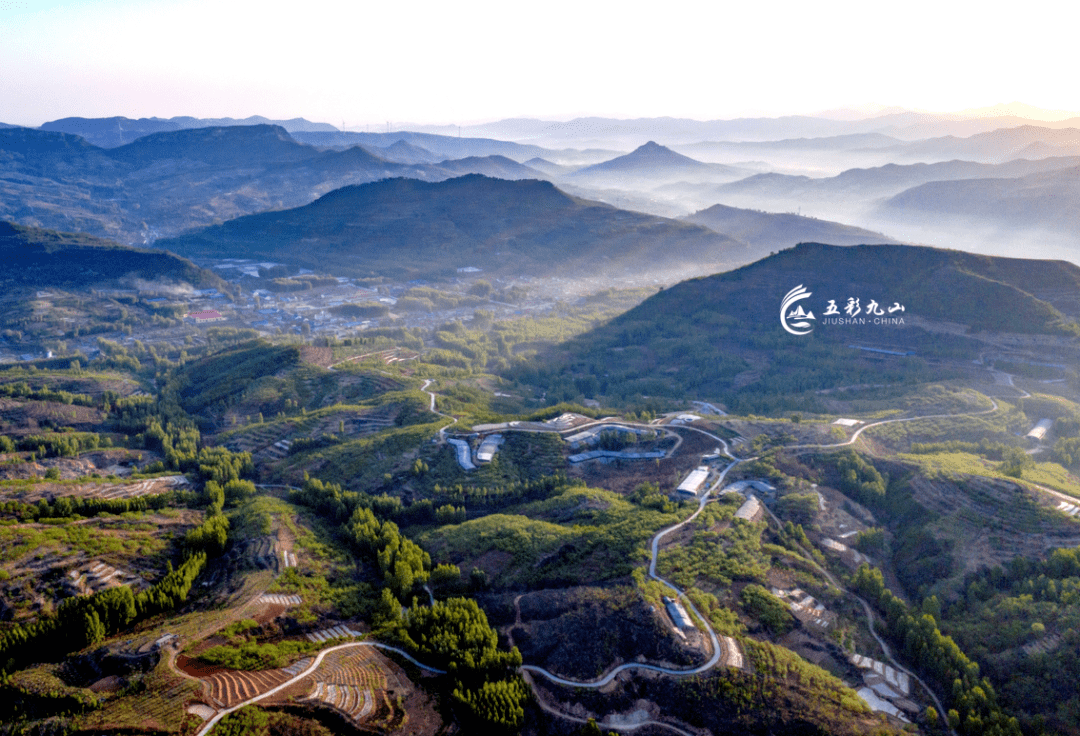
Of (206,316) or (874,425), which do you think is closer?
(874,425)

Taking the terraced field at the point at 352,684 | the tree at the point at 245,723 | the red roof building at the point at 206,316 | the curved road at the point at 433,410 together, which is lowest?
the red roof building at the point at 206,316

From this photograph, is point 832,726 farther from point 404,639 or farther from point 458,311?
point 458,311

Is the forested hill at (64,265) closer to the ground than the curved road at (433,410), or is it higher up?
higher up

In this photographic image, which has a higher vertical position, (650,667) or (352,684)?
(650,667)

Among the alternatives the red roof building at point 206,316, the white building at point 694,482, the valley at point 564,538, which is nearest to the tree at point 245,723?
the valley at point 564,538

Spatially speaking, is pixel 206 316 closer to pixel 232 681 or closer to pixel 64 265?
pixel 64 265

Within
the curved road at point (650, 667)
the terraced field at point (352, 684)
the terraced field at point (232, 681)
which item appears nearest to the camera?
the terraced field at point (232, 681)

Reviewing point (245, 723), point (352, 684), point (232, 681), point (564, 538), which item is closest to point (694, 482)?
point (564, 538)

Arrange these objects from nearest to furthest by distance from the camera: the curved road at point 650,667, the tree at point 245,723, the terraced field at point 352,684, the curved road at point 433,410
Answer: the tree at point 245,723
the curved road at point 650,667
the terraced field at point 352,684
the curved road at point 433,410

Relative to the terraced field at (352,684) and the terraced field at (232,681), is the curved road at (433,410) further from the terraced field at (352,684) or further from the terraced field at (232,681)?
the terraced field at (232,681)
